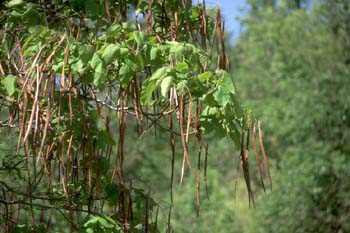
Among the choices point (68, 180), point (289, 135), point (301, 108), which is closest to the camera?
point (68, 180)

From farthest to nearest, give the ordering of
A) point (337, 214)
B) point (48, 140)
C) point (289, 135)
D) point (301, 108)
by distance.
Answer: point (289, 135), point (301, 108), point (337, 214), point (48, 140)

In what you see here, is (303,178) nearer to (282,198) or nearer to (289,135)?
(282,198)

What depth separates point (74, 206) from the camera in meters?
2.42

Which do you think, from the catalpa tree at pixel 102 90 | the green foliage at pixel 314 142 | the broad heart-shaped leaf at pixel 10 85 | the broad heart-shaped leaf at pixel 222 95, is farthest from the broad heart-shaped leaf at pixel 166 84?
the green foliage at pixel 314 142

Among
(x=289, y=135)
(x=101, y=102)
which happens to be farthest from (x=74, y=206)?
(x=289, y=135)

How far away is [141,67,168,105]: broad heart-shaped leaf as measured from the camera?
1911mm

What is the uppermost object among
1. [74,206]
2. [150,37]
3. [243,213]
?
[150,37]

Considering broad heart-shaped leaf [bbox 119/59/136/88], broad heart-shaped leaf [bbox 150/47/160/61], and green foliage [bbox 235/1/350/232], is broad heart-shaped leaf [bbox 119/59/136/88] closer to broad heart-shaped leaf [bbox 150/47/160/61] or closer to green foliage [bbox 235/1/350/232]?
broad heart-shaped leaf [bbox 150/47/160/61]

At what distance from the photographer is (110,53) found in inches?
76.9

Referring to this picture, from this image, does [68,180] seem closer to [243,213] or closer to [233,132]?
[233,132]

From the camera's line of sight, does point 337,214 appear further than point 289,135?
No

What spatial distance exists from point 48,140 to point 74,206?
0.23 m

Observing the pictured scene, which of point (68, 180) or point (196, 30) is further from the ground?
point (196, 30)

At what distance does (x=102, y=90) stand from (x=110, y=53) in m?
0.23
